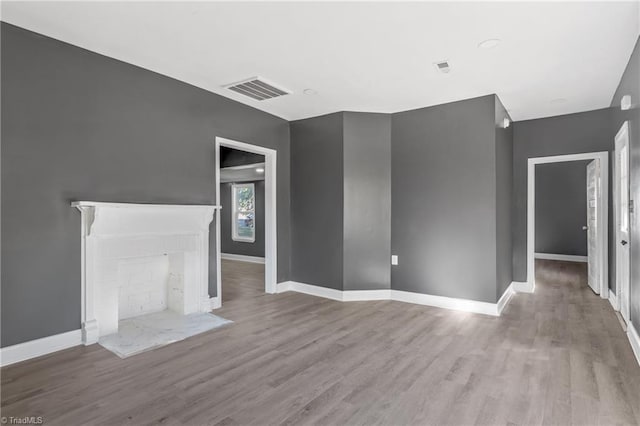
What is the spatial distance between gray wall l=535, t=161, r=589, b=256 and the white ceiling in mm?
4958

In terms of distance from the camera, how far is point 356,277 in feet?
16.0

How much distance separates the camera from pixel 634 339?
9.81 ft

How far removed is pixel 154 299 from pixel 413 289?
10.7 feet

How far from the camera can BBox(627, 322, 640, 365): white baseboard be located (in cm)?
284

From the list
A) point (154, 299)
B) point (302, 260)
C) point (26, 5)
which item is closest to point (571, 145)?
point (302, 260)

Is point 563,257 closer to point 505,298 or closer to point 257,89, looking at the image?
point 505,298

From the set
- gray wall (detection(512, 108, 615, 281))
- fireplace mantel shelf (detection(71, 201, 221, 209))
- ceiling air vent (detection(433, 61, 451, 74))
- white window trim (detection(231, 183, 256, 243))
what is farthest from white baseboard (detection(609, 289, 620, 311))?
white window trim (detection(231, 183, 256, 243))

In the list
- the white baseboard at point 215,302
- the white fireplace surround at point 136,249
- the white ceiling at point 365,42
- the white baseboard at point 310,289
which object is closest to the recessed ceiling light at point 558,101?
the white ceiling at point 365,42

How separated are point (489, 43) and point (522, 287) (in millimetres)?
3900

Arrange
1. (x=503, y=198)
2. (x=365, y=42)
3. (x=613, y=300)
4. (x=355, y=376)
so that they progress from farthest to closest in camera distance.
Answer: (x=503, y=198)
(x=613, y=300)
(x=365, y=42)
(x=355, y=376)

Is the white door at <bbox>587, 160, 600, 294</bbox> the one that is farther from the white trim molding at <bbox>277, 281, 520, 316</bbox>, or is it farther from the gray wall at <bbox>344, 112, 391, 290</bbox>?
the gray wall at <bbox>344, 112, 391, 290</bbox>

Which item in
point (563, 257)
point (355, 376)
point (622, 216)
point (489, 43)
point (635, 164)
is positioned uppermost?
point (489, 43)

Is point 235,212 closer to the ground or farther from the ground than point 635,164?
closer to the ground

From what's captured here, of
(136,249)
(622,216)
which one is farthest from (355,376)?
(622,216)
